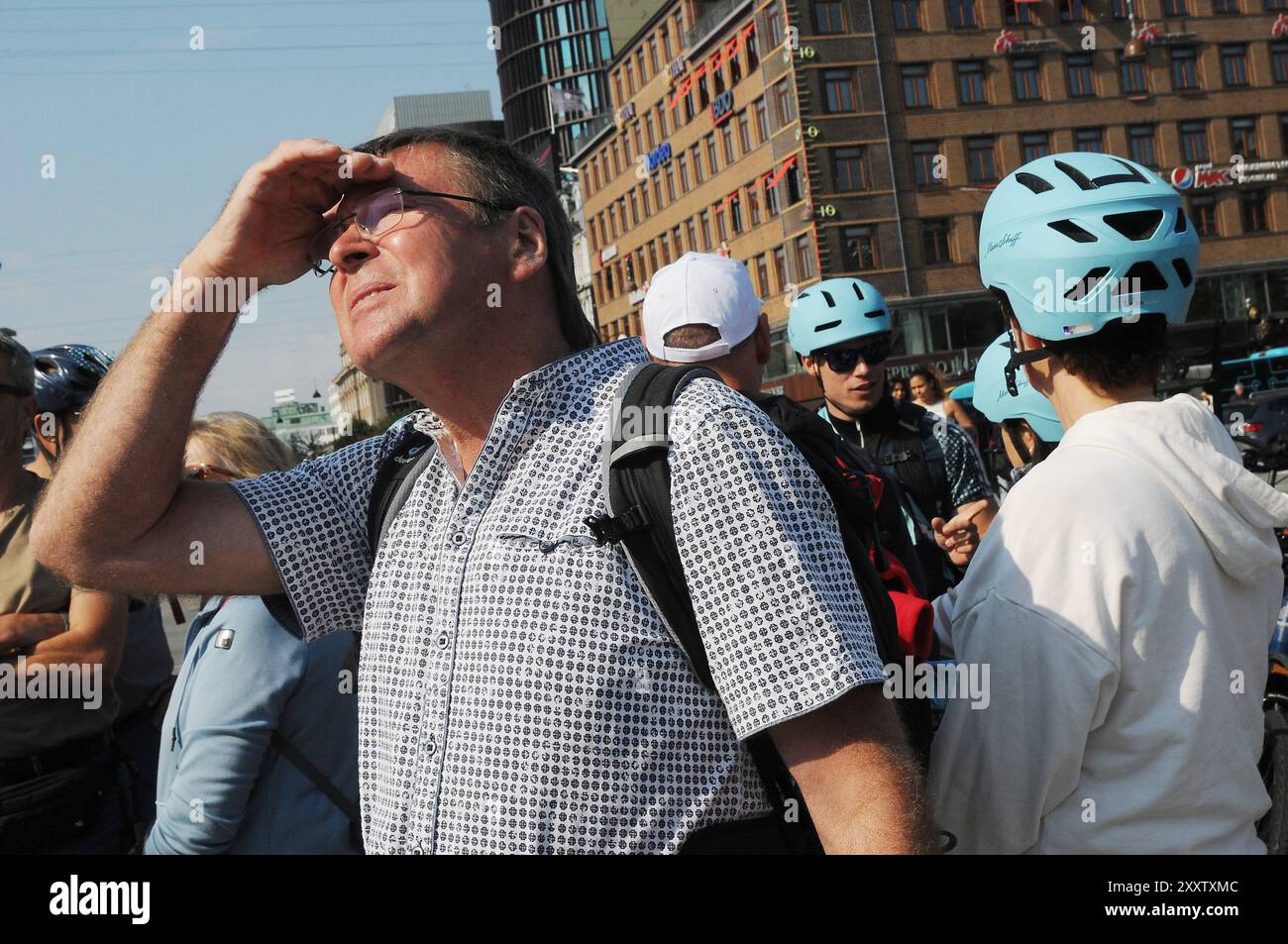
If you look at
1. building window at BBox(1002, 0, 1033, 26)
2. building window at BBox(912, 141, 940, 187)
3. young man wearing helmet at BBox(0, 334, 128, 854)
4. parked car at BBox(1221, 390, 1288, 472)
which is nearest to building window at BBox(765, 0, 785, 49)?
building window at BBox(912, 141, 940, 187)

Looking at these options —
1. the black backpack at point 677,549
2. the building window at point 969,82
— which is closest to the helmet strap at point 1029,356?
the black backpack at point 677,549

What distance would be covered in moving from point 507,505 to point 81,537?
2.56 feet

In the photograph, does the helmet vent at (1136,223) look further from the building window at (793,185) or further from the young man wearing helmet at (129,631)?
the building window at (793,185)

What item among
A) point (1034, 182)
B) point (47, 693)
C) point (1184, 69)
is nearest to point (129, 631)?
point (47, 693)

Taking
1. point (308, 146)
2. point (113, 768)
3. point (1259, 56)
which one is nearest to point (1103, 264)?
point (308, 146)

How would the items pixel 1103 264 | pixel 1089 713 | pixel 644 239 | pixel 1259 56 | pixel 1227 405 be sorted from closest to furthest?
pixel 1089 713 → pixel 1103 264 → pixel 1227 405 → pixel 1259 56 → pixel 644 239

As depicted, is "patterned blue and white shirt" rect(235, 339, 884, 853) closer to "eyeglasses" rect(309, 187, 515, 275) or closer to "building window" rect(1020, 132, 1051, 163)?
"eyeglasses" rect(309, 187, 515, 275)

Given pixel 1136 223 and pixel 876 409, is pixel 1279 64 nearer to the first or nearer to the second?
pixel 876 409

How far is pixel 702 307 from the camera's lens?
3891 millimetres

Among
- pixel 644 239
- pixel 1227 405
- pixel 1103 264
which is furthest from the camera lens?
pixel 644 239

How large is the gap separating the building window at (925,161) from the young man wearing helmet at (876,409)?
174 ft

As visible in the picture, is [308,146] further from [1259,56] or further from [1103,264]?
[1259,56]

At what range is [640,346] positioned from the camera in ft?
7.90

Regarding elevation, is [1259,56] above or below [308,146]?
above
